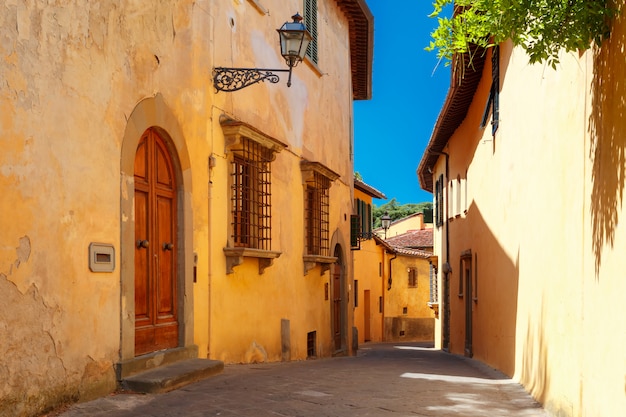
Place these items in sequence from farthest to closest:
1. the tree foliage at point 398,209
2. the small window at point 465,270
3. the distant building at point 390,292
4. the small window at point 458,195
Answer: the tree foliage at point 398,209, the distant building at point 390,292, the small window at point 458,195, the small window at point 465,270

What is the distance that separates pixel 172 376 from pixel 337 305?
10565 millimetres

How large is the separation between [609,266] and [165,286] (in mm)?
4824

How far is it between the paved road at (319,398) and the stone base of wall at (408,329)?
30282mm

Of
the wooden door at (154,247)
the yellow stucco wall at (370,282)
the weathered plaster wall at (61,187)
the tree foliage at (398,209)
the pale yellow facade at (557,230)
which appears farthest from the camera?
the tree foliage at (398,209)

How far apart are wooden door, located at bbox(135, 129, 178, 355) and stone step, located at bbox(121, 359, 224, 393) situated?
298 millimetres

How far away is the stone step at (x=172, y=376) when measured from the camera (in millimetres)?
6840

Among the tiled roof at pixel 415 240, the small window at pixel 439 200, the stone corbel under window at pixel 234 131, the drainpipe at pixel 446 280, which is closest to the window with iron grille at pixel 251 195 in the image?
the stone corbel under window at pixel 234 131

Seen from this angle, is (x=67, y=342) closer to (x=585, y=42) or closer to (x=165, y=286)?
(x=165, y=286)

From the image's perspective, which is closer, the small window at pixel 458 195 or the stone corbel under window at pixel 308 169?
the stone corbel under window at pixel 308 169

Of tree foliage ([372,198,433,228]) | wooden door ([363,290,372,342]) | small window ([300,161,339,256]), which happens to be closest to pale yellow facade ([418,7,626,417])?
small window ([300,161,339,256])

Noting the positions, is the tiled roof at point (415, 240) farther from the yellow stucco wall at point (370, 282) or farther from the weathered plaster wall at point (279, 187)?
the weathered plaster wall at point (279, 187)

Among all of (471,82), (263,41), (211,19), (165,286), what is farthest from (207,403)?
(471,82)

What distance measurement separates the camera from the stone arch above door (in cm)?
706

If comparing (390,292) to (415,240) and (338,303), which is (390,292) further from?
(338,303)
